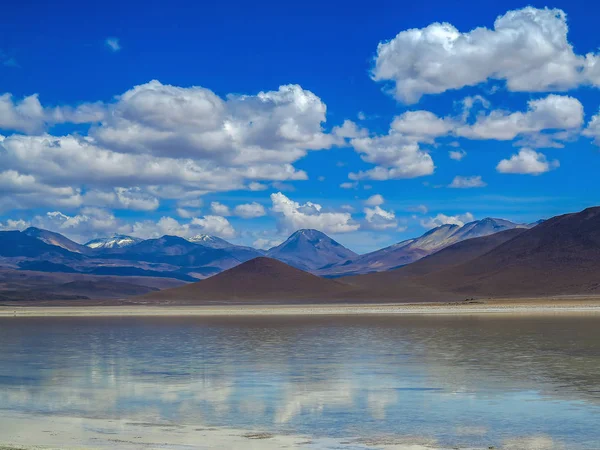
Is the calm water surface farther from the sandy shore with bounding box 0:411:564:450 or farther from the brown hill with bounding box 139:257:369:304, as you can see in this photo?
the brown hill with bounding box 139:257:369:304

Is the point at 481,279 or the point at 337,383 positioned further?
the point at 481,279

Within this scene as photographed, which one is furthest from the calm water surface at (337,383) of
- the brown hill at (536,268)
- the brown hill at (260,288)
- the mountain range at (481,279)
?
the brown hill at (536,268)

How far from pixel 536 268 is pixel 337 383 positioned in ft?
455

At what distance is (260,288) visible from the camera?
16075 centimetres

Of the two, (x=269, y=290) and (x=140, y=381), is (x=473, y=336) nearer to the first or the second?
(x=140, y=381)

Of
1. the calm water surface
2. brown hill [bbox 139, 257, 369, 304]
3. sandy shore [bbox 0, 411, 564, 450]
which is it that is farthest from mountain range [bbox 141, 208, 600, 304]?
sandy shore [bbox 0, 411, 564, 450]

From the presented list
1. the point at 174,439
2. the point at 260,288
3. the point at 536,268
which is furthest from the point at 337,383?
the point at 536,268

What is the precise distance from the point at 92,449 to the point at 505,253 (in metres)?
169

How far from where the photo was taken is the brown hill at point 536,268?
142 metres

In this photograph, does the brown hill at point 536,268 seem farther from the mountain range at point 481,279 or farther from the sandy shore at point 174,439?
the sandy shore at point 174,439

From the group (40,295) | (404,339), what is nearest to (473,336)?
(404,339)

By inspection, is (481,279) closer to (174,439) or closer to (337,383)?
(337,383)

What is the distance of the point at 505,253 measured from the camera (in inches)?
6929

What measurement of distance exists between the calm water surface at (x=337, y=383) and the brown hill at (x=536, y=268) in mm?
99673
